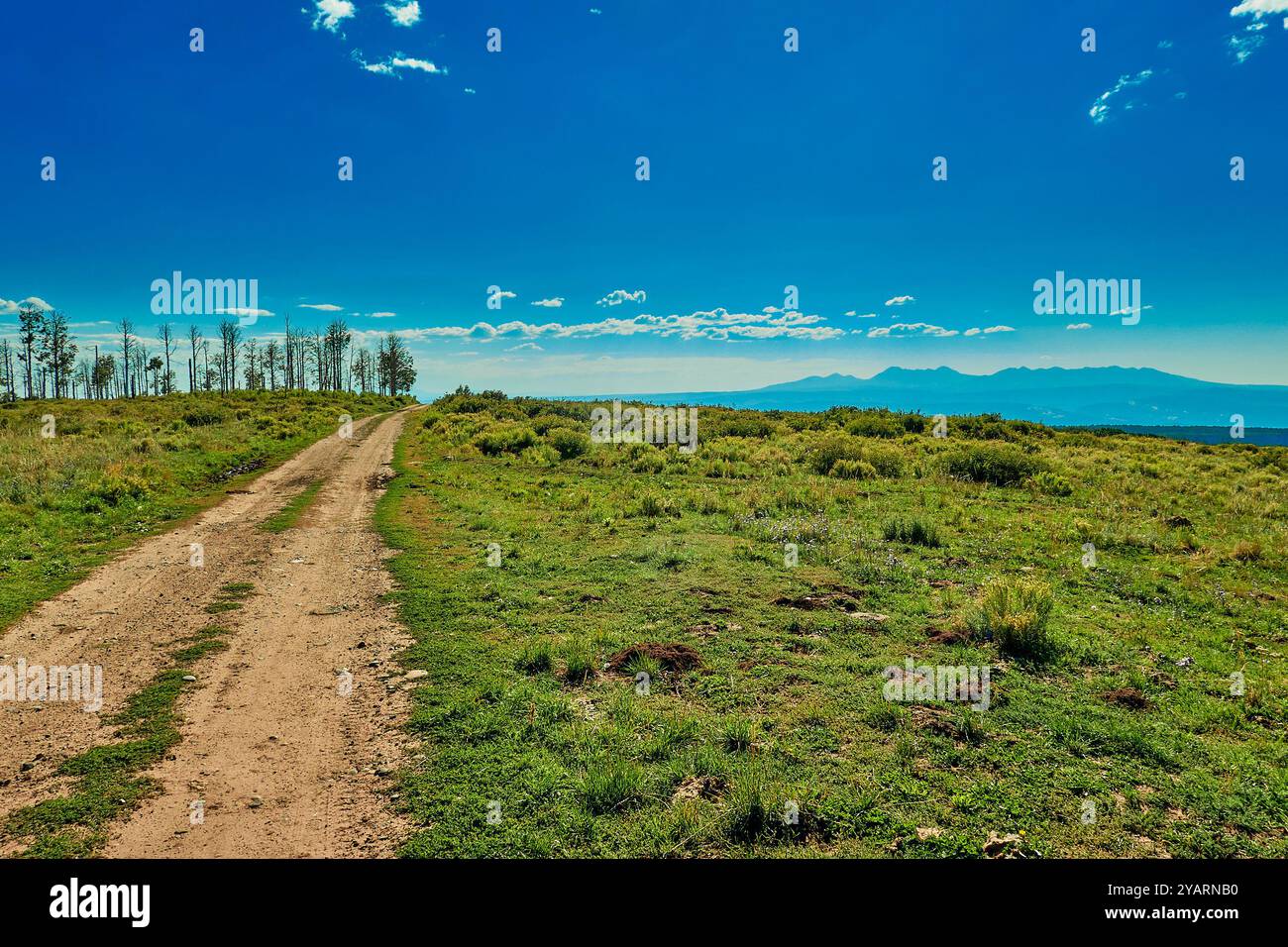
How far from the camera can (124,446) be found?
27.4 m

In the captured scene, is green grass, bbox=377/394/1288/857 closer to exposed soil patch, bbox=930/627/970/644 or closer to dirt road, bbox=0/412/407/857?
exposed soil patch, bbox=930/627/970/644

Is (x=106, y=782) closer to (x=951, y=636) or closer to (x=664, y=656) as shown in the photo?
(x=664, y=656)

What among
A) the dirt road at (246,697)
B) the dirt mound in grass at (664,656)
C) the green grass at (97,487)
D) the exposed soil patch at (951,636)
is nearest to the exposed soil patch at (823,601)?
the exposed soil patch at (951,636)

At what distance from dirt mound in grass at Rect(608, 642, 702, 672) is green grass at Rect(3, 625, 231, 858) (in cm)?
521

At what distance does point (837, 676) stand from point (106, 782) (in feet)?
26.8

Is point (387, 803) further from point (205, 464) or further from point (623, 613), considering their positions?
point (205, 464)

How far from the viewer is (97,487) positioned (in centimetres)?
1877

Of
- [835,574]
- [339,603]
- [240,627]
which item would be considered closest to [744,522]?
[835,574]

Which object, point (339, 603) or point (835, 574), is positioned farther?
point (835, 574)

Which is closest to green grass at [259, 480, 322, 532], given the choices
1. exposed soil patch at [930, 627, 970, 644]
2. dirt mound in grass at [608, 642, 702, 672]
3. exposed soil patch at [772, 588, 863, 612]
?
dirt mound in grass at [608, 642, 702, 672]

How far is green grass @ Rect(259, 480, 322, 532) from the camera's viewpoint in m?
17.0

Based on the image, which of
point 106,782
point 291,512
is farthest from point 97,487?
point 106,782
